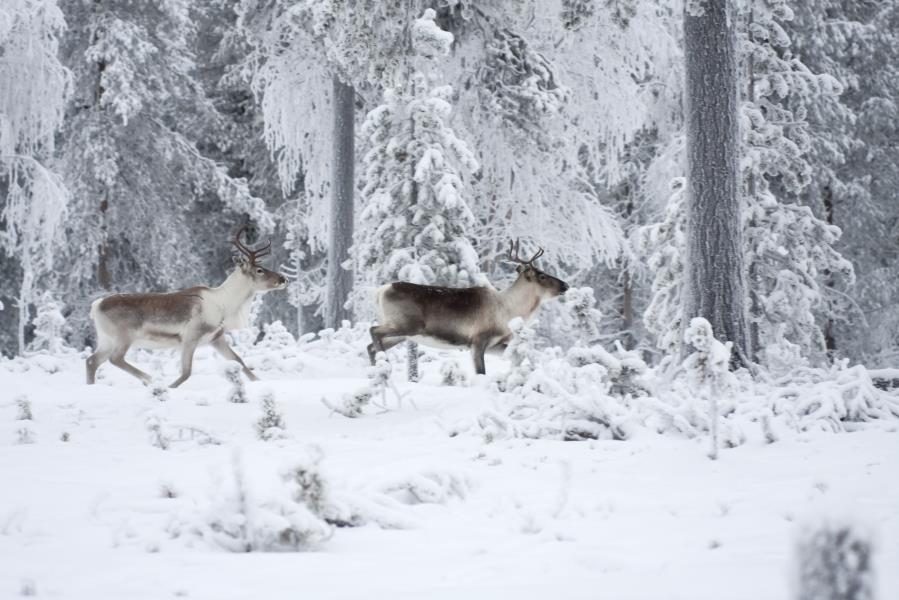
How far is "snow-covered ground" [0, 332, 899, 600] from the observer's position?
264cm

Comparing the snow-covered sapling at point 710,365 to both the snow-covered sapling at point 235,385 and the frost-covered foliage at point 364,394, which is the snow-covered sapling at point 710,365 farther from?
the snow-covered sapling at point 235,385

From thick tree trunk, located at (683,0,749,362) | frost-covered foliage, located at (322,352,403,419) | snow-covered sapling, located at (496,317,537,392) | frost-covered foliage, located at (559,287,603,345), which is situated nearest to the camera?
frost-covered foliage, located at (322,352,403,419)

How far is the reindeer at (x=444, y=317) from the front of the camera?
9227 mm

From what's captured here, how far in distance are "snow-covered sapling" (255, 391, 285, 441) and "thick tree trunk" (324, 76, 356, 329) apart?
9.52 m

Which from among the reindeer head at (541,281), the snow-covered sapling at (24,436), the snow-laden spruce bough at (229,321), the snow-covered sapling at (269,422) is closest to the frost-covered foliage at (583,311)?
the snow-laden spruce bough at (229,321)

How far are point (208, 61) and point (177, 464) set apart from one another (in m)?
21.3

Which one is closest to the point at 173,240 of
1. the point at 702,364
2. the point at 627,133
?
the point at 627,133

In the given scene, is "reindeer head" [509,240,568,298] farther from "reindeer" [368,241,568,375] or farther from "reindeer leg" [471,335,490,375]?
"reindeer leg" [471,335,490,375]

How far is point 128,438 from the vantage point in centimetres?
604

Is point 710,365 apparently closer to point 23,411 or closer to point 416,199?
point 23,411

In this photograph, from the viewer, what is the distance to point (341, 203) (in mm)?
15492

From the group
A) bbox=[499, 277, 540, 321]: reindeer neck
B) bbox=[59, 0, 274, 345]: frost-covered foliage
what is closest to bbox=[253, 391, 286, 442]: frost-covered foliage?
bbox=[499, 277, 540, 321]: reindeer neck

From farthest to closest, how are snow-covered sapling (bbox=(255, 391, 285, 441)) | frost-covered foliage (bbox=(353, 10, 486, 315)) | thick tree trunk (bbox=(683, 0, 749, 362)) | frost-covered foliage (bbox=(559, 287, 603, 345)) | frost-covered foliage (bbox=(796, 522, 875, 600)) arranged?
1. frost-covered foliage (bbox=(353, 10, 486, 315))
2. thick tree trunk (bbox=(683, 0, 749, 362))
3. frost-covered foliage (bbox=(559, 287, 603, 345))
4. snow-covered sapling (bbox=(255, 391, 285, 441))
5. frost-covered foliage (bbox=(796, 522, 875, 600))

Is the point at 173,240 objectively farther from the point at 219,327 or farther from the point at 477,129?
the point at 219,327
